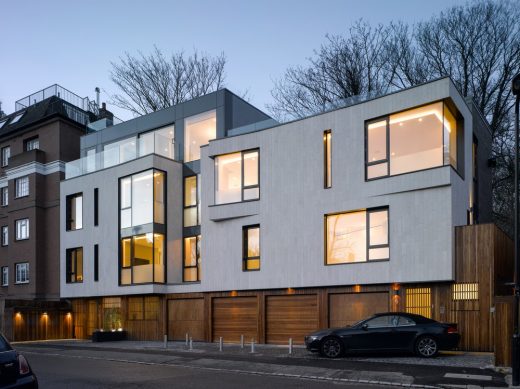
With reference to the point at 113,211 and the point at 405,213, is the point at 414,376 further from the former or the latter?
the point at 113,211

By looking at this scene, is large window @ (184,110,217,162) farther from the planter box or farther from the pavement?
the pavement

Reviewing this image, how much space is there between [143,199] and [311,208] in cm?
888

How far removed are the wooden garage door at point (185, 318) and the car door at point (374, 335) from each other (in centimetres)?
968

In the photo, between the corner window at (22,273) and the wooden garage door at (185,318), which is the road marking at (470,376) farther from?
the corner window at (22,273)

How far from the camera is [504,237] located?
1992 centimetres

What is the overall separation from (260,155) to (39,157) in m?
17.2

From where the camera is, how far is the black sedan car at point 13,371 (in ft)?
26.3

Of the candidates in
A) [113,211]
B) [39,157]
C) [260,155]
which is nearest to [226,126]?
[260,155]

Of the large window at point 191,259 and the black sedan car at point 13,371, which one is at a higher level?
the large window at point 191,259

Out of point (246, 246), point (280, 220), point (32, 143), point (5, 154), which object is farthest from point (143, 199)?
point (5, 154)

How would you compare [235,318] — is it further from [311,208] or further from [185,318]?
[311,208]

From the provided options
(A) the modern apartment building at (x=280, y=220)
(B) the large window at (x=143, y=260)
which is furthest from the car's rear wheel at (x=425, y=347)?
(B) the large window at (x=143, y=260)

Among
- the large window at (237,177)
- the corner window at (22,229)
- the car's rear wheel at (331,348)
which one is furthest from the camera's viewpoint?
the corner window at (22,229)

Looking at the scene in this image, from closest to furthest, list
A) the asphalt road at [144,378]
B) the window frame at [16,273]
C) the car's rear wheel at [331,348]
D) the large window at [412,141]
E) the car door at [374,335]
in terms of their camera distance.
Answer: the asphalt road at [144,378], the car door at [374,335], the car's rear wheel at [331,348], the large window at [412,141], the window frame at [16,273]
